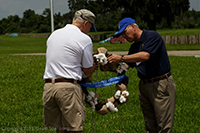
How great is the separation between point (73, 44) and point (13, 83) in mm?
7357

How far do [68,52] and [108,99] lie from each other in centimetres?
123

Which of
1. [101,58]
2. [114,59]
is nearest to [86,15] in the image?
[101,58]

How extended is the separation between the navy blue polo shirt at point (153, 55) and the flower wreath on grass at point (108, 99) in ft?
1.10

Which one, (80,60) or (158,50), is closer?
(80,60)

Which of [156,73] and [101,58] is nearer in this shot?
[101,58]

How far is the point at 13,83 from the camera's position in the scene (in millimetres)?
9727

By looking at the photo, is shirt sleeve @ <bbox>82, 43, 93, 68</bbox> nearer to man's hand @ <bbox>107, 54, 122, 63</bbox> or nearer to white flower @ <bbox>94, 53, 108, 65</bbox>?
white flower @ <bbox>94, 53, 108, 65</bbox>

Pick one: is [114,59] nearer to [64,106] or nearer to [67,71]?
[67,71]

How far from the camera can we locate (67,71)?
317 cm

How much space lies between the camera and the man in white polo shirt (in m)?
3.13

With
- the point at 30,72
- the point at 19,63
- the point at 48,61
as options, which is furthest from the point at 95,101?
the point at 19,63

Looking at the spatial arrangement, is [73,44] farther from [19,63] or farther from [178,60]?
[178,60]

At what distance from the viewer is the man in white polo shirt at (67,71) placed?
313cm

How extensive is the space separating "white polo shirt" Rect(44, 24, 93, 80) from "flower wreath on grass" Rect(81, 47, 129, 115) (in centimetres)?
50
